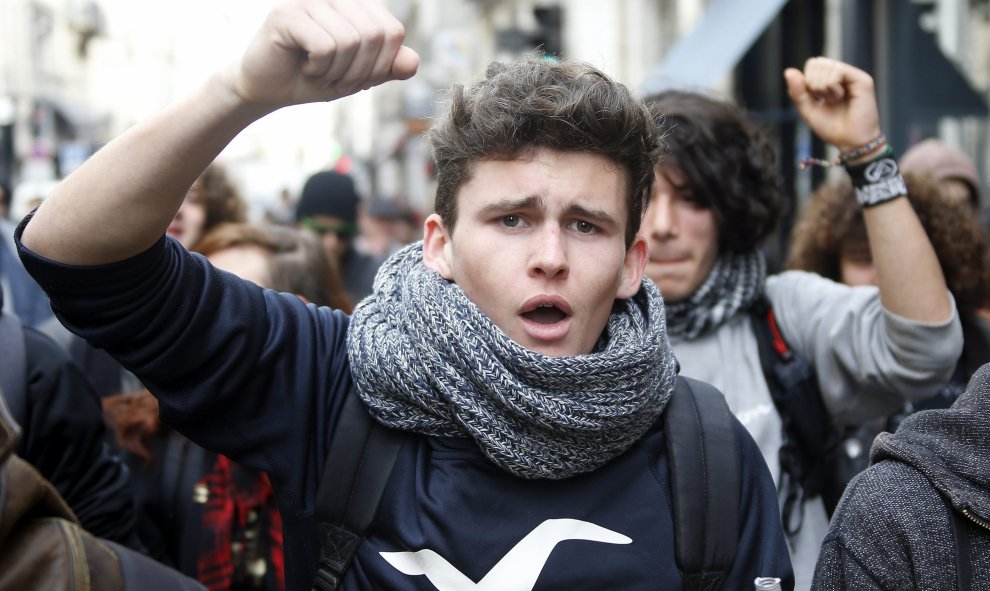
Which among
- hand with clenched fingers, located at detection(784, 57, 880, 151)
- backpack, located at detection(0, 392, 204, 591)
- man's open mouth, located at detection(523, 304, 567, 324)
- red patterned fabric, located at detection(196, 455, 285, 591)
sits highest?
hand with clenched fingers, located at detection(784, 57, 880, 151)

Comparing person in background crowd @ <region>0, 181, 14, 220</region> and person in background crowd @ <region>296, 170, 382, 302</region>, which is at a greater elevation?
person in background crowd @ <region>296, 170, 382, 302</region>

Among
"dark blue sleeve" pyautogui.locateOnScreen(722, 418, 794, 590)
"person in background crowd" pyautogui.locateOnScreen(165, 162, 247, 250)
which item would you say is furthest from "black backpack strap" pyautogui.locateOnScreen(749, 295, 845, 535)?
"person in background crowd" pyautogui.locateOnScreen(165, 162, 247, 250)

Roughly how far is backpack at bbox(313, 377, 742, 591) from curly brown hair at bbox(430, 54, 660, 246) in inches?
17.1

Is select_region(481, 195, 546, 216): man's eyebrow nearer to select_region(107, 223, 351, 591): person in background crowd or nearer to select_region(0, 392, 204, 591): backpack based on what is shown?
select_region(0, 392, 204, 591): backpack

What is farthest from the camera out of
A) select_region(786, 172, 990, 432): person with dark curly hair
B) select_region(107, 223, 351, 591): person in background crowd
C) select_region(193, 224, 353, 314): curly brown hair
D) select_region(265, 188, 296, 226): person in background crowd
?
select_region(265, 188, 296, 226): person in background crowd

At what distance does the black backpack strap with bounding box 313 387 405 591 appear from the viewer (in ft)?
Answer: 6.57

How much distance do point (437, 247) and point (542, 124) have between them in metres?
0.35

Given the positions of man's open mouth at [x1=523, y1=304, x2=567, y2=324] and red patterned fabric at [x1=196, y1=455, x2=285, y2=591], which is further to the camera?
red patterned fabric at [x1=196, y1=455, x2=285, y2=591]

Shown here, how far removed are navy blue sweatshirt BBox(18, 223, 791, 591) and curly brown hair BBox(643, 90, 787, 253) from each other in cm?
105

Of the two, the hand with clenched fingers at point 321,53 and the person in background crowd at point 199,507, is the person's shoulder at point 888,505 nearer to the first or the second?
the hand with clenched fingers at point 321,53

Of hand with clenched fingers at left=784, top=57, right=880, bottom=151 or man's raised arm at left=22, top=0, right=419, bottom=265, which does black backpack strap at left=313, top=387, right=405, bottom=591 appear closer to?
man's raised arm at left=22, top=0, right=419, bottom=265

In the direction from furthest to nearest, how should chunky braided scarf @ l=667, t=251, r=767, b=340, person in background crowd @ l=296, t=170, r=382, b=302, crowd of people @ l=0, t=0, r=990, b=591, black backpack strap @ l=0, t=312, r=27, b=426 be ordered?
person in background crowd @ l=296, t=170, r=382, b=302
chunky braided scarf @ l=667, t=251, r=767, b=340
black backpack strap @ l=0, t=312, r=27, b=426
crowd of people @ l=0, t=0, r=990, b=591

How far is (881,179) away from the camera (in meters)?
2.77

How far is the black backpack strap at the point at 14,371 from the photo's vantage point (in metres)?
2.70
